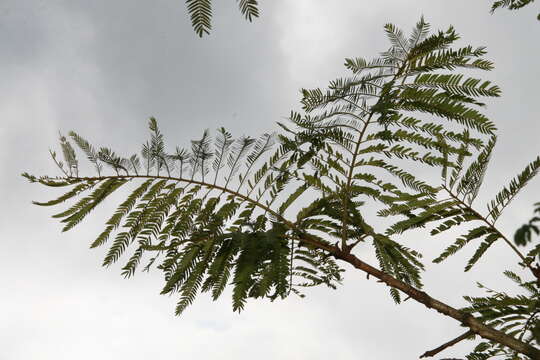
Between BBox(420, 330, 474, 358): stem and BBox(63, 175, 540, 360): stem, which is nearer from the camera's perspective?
BBox(63, 175, 540, 360): stem

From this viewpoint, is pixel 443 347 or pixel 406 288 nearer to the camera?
pixel 443 347

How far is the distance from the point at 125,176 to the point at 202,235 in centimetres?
69

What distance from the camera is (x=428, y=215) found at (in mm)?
3330

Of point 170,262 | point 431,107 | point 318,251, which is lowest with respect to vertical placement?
point 170,262

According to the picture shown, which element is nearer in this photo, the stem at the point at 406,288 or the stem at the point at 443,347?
the stem at the point at 406,288

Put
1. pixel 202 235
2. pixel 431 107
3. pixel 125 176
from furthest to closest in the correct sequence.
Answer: pixel 125 176 < pixel 202 235 < pixel 431 107

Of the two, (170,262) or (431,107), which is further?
(170,262)

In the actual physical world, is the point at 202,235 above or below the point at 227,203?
below

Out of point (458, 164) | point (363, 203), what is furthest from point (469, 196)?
point (363, 203)

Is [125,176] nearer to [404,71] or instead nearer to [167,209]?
[167,209]

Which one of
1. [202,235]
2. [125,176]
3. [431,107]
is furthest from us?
[125,176]

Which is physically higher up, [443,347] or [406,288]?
[406,288]

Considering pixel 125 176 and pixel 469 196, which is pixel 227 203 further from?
pixel 469 196

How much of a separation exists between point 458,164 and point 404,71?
74 centimetres
